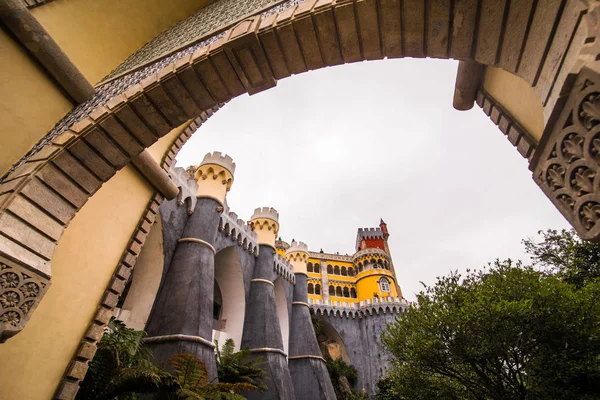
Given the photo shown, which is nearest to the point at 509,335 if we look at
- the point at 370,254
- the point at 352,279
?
the point at 370,254

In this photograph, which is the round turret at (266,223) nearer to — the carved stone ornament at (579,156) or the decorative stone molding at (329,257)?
the carved stone ornament at (579,156)

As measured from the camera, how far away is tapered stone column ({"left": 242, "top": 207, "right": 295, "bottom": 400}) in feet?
46.1

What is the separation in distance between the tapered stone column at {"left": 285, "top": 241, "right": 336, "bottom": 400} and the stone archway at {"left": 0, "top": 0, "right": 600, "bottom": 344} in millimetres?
17111

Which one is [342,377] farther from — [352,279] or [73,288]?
[73,288]

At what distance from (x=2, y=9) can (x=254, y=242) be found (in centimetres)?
1529

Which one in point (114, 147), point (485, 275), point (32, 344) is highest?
point (485, 275)

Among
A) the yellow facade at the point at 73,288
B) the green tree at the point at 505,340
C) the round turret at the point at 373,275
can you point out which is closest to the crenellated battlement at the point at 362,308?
the round turret at the point at 373,275

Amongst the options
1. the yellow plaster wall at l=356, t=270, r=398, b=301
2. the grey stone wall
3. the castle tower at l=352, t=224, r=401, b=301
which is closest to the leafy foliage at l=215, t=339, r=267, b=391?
the grey stone wall

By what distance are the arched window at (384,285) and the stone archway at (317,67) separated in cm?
3312

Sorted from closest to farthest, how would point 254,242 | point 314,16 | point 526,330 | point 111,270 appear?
point 314,16 → point 111,270 → point 526,330 → point 254,242

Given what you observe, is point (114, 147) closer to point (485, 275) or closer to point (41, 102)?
point (41, 102)

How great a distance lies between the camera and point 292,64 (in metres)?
3.37

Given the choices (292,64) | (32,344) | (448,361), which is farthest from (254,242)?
(292,64)

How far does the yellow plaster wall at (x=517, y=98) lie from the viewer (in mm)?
2684
